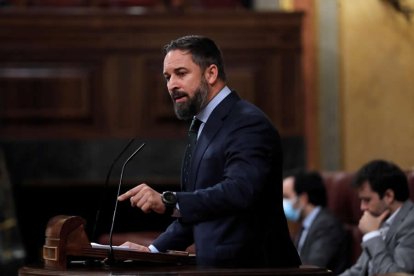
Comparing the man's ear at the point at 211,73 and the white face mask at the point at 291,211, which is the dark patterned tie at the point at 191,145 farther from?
the white face mask at the point at 291,211

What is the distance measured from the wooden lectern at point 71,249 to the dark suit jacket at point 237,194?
133 millimetres

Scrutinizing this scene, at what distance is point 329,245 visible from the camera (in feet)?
15.5

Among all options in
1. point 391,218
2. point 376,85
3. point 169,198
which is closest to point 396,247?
point 391,218

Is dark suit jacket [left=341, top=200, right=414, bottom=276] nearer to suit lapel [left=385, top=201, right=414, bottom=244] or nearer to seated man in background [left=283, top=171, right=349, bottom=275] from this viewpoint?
suit lapel [left=385, top=201, right=414, bottom=244]

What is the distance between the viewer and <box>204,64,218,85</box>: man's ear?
2.84m

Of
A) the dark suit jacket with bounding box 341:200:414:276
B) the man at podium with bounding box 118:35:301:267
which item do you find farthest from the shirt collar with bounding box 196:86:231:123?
the dark suit jacket with bounding box 341:200:414:276

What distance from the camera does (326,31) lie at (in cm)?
718

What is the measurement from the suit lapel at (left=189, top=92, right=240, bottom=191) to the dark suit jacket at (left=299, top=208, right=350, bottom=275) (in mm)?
1953

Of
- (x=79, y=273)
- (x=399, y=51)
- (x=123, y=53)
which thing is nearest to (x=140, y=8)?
(x=123, y=53)

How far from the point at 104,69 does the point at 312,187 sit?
202 centimetres

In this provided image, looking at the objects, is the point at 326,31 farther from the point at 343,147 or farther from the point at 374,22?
the point at 343,147

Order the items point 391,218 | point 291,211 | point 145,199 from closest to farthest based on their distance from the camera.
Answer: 1. point 145,199
2. point 391,218
3. point 291,211

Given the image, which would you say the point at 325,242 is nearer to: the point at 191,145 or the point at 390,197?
the point at 390,197

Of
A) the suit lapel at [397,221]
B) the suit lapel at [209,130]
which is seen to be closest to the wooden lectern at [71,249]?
the suit lapel at [209,130]
